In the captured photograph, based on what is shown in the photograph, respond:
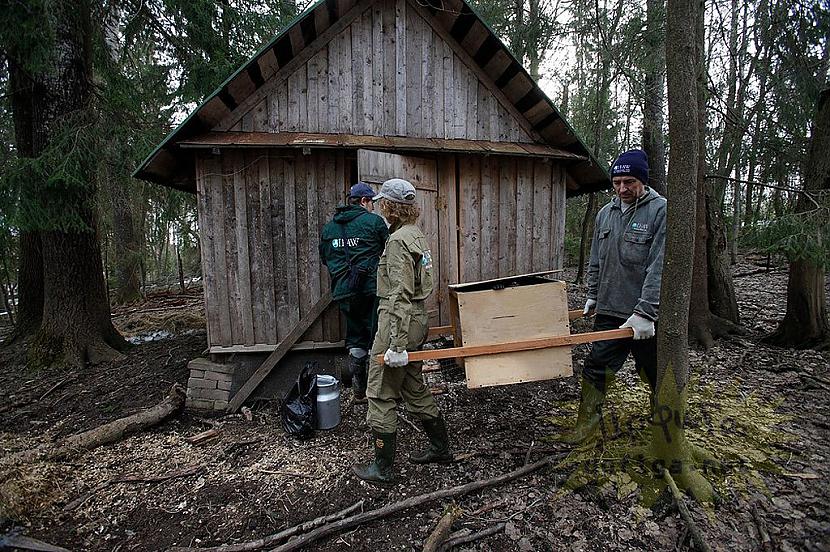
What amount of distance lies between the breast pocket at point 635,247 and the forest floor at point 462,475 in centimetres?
154

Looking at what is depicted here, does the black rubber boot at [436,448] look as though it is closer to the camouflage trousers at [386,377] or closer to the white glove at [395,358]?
the camouflage trousers at [386,377]

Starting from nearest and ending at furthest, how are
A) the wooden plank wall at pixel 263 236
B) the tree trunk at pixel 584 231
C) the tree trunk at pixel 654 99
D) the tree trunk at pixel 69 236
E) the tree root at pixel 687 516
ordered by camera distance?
1. the tree root at pixel 687 516
2. the wooden plank wall at pixel 263 236
3. the tree trunk at pixel 69 236
4. the tree trunk at pixel 654 99
5. the tree trunk at pixel 584 231

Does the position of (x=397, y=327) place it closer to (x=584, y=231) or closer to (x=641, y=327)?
(x=641, y=327)

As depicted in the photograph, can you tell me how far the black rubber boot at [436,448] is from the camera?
11.5 ft

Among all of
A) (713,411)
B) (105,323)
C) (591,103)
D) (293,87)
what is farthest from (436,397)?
(591,103)

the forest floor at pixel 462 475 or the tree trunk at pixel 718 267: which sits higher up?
the tree trunk at pixel 718 267

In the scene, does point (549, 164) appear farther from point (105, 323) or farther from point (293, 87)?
point (105, 323)

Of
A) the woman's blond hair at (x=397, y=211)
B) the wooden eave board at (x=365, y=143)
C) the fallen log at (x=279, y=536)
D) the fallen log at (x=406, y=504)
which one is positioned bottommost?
the fallen log at (x=279, y=536)

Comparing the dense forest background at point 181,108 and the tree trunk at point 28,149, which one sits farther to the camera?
the tree trunk at point 28,149

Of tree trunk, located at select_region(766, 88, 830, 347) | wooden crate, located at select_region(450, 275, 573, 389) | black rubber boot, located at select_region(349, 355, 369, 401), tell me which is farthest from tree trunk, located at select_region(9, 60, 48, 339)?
tree trunk, located at select_region(766, 88, 830, 347)

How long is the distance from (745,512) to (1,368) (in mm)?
8728

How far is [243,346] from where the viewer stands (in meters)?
5.27

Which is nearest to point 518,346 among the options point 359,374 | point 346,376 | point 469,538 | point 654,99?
point 469,538

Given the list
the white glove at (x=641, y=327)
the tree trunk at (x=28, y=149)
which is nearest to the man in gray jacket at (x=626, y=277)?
the white glove at (x=641, y=327)
